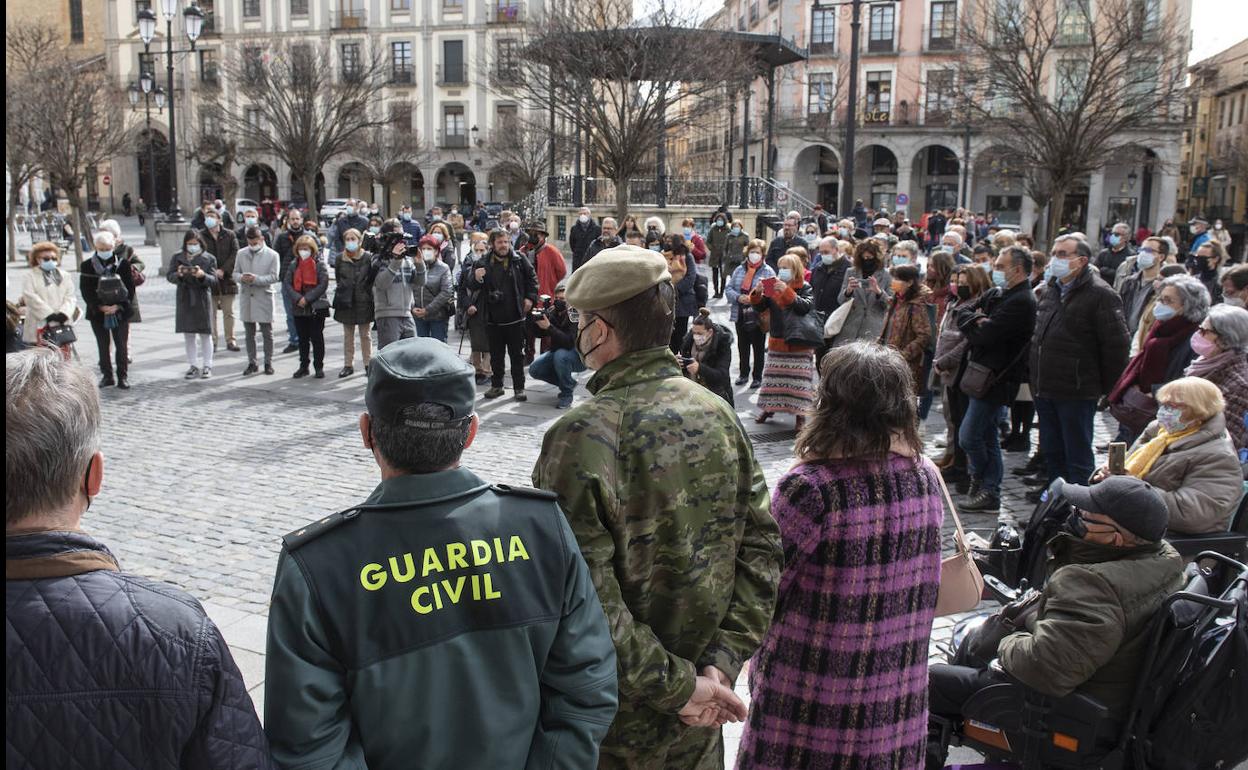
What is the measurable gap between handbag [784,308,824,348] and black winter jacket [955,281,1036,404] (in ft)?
6.20

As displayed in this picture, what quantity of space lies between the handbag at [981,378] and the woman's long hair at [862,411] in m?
4.46

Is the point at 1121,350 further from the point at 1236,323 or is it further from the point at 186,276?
the point at 186,276

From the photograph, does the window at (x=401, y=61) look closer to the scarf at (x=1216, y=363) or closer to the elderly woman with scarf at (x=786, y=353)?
the elderly woman with scarf at (x=786, y=353)

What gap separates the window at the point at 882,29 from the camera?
52438 mm

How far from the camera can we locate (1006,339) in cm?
710

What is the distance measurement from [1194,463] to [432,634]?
4.21 meters

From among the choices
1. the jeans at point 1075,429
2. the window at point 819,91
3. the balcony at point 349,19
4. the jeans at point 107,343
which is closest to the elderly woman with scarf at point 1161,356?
the jeans at point 1075,429

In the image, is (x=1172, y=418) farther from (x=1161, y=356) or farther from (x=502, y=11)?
(x=502, y=11)

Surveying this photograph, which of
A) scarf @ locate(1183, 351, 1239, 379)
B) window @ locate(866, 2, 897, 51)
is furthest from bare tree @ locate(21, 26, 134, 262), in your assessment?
window @ locate(866, 2, 897, 51)

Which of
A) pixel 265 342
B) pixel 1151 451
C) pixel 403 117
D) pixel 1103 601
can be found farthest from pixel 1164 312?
pixel 403 117

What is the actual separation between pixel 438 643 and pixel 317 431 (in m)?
7.92

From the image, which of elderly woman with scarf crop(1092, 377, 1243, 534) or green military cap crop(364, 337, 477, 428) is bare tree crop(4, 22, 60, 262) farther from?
green military cap crop(364, 337, 477, 428)

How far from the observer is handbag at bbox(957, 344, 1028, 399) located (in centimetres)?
700

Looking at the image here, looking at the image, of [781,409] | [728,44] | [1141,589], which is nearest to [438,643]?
[1141,589]
